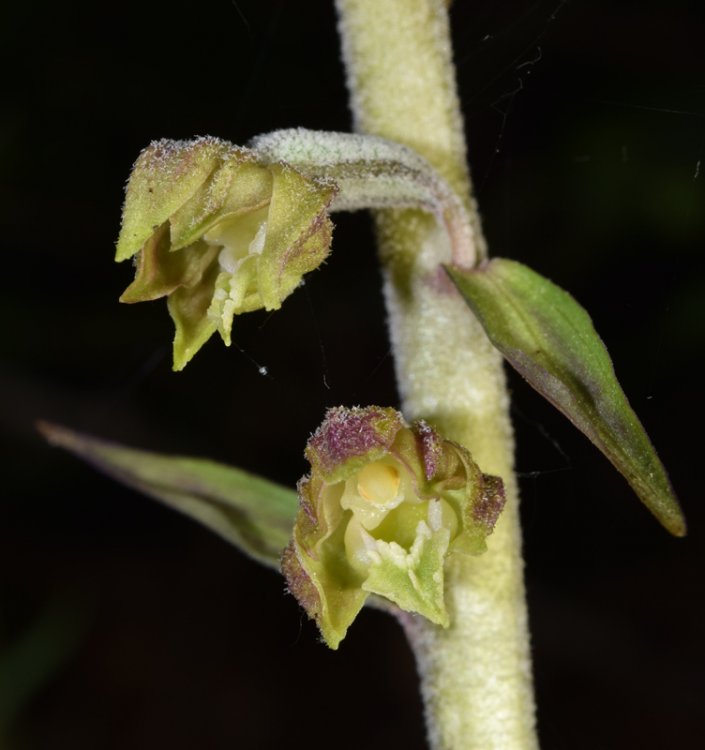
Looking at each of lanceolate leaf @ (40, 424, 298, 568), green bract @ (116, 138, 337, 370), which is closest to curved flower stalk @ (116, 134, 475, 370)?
green bract @ (116, 138, 337, 370)

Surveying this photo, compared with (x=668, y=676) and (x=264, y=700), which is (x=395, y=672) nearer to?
(x=264, y=700)

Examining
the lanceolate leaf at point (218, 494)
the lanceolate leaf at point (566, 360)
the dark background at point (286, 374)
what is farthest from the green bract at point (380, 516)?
the dark background at point (286, 374)

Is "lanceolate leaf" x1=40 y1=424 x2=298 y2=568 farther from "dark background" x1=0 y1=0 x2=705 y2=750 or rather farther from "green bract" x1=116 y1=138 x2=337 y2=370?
"dark background" x1=0 y1=0 x2=705 y2=750

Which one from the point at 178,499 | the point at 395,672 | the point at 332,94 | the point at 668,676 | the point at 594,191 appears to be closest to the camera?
the point at 178,499

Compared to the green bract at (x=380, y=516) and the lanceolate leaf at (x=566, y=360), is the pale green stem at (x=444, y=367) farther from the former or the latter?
the green bract at (x=380, y=516)

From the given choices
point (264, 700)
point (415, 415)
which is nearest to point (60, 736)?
point (264, 700)
